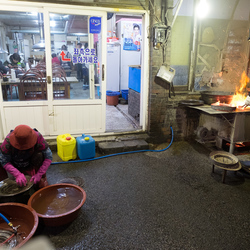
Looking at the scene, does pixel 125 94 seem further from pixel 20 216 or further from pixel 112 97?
pixel 20 216

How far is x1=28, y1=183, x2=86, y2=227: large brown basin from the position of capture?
2754 millimetres

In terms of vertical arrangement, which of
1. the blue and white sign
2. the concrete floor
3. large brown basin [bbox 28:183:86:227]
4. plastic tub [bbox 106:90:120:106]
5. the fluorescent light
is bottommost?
the concrete floor

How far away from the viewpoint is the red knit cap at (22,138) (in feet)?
9.68

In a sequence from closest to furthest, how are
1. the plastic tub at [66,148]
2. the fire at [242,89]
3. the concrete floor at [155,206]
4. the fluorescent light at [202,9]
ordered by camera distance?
the concrete floor at [155,206], the plastic tub at [66,148], the fluorescent light at [202,9], the fire at [242,89]

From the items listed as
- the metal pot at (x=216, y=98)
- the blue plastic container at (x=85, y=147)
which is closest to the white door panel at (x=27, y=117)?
the blue plastic container at (x=85, y=147)

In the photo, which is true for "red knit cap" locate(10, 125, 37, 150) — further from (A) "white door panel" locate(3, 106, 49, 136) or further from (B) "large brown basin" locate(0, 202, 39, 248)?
(A) "white door panel" locate(3, 106, 49, 136)

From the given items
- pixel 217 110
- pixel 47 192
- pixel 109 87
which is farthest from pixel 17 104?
pixel 109 87

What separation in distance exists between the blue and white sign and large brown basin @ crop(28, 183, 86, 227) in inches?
128

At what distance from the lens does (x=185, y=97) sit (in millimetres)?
5555

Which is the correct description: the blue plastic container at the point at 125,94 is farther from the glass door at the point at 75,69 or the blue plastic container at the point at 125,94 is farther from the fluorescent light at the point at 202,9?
the fluorescent light at the point at 202,9

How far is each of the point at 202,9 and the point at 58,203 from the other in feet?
16.2

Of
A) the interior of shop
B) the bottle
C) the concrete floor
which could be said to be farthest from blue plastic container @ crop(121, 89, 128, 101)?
the bottle

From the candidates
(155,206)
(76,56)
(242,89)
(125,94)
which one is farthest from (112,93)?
(155,206)

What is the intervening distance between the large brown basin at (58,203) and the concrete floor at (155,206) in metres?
0.17
